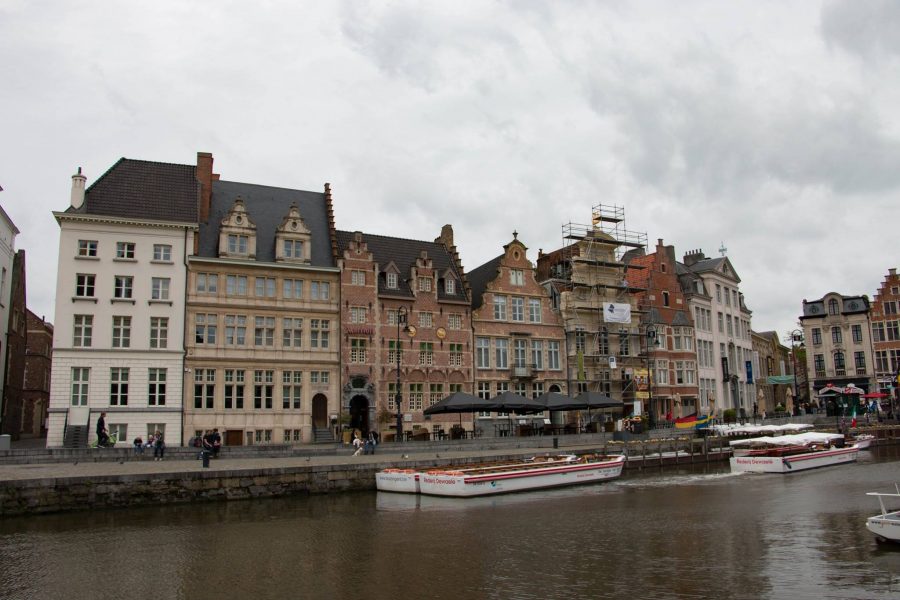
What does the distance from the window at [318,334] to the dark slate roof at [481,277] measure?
11.3 metres

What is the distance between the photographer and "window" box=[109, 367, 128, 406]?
1506 inches

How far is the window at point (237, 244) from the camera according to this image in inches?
1661


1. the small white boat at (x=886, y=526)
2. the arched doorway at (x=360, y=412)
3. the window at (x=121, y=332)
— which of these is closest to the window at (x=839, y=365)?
the arched doorway at (x=360, y=412)

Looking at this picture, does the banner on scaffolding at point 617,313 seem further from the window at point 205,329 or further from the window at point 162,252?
the window at point 162,252

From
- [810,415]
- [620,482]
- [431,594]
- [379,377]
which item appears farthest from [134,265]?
[810,415]

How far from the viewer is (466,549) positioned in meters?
17.7

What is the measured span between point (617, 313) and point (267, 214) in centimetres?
2576

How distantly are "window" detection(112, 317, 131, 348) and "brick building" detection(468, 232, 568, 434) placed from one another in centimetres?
2090

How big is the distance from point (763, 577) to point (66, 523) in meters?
19.2

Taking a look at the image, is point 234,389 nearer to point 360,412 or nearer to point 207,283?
point 207,283

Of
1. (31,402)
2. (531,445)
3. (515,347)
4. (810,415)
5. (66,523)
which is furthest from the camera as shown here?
(810,415)

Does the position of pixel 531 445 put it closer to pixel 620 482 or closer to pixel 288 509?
pixel 620 482

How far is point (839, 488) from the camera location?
28016 mm

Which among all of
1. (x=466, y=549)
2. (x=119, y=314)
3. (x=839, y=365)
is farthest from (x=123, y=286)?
(x=839, y=365)
